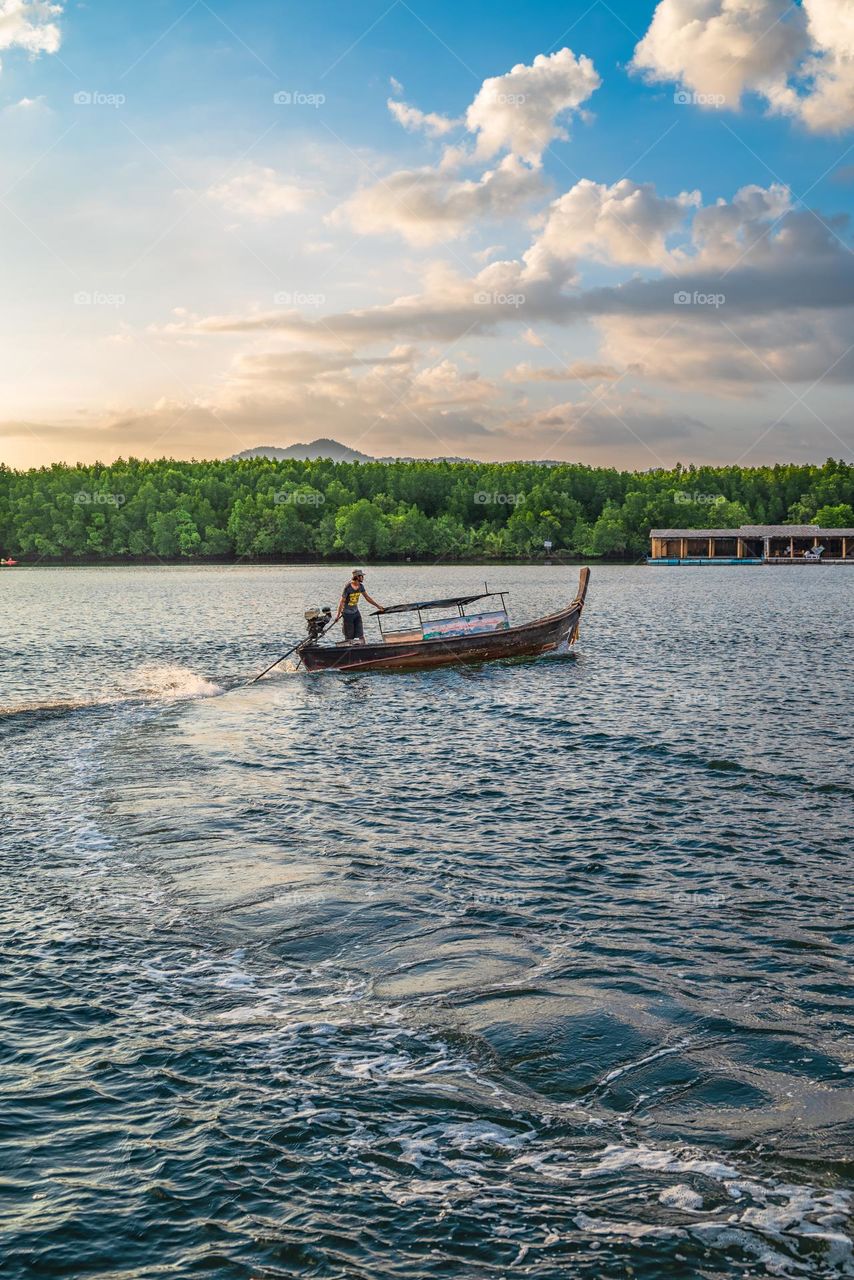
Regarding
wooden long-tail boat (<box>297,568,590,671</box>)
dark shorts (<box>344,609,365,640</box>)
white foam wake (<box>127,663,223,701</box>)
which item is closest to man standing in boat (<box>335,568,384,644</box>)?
dark shorts (<box>344,609,365,640</box>)

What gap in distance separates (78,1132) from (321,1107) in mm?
1732

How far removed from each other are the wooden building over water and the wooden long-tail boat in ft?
459

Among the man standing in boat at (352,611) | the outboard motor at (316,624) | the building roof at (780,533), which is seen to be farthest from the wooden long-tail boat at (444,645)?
the building roof at (780,533)

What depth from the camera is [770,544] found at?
174250 millimetres

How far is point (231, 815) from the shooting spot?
53.9 ft

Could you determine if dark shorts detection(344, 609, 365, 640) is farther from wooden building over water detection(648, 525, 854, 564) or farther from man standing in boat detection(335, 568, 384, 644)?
wooden building over water detection(648, 525, 854, 564)

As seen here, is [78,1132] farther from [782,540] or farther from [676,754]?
[782,540]

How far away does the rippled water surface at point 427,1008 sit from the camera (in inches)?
245

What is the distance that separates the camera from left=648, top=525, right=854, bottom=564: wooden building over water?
16900 cm

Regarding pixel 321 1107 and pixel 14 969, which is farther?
pixel 14 969

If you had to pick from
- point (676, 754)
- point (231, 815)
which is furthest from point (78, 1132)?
point (676, 754)

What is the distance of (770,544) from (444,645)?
15164 centimetres

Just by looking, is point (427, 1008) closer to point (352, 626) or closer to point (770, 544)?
point (352, 626)

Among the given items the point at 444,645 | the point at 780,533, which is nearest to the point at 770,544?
the point at 780,533
